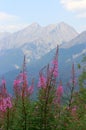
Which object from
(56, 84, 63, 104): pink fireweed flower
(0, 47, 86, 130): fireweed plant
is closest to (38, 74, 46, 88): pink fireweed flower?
(0, 47, 86, 130): fireweed plant

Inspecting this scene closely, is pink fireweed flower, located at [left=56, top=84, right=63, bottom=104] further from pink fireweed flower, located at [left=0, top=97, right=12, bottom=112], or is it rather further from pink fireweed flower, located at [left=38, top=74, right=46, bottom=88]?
pink fireweed flower, located at [left=0, top=97, right=12, bottom=112]

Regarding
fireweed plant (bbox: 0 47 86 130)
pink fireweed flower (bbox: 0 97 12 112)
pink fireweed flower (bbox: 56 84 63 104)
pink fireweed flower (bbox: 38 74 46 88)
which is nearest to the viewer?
pink fireweed flower (bbox: 0 97 12 112)

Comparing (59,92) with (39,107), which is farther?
(59,92)

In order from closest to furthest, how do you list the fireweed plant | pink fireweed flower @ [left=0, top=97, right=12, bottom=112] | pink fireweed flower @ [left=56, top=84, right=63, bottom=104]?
pink fireweed flower @ [left=0, top=97, right=12, bottom=112] → the fireweed plant → pink fireweed flower @ [left=56, top=84, right=63, bottom=104]

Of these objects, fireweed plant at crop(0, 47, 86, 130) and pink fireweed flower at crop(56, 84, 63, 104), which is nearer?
fireweed plant at crop(0, 47, 86, 130)

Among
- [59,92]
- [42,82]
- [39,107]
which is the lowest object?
[39,107]

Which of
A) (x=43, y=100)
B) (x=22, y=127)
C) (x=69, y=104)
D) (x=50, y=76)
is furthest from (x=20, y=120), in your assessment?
(x=69, y=104)

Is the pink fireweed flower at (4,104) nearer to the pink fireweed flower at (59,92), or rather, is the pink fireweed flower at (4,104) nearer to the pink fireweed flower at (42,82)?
the pink fireweed flower at (42,82)

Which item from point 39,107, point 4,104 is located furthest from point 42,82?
point 4,104

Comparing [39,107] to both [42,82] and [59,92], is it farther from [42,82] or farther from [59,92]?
[59,92]

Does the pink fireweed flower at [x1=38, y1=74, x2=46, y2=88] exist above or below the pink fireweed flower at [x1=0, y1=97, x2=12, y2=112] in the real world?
above

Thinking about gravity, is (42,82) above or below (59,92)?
above

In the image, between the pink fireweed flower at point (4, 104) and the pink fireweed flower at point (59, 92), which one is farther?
the pink fireweed flower at point (59, 92)

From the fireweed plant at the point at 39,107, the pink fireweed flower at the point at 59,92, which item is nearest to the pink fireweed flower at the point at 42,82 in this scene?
the fireweed plant at the point at 39,107
